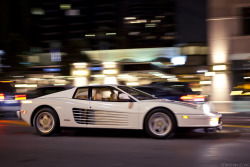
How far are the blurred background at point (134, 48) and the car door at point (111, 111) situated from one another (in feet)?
17.2

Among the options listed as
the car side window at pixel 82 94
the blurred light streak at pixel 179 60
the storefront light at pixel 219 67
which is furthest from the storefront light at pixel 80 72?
the car side window at pixel 82 94

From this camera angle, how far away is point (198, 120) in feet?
22.8

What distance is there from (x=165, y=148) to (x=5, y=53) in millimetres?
30502

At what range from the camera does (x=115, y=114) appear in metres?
7.39

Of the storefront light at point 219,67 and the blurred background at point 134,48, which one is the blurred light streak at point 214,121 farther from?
the storefront light at point 219,67

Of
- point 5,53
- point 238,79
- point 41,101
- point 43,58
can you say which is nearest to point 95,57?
point 43,58

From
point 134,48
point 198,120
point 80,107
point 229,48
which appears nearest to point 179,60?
point 134,48

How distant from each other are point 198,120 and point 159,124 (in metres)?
0.85

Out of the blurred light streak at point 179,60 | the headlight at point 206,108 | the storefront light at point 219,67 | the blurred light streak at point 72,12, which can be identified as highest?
the blurred light streak at point 72,12

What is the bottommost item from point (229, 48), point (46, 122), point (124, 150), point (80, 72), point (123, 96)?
point (124, 150)

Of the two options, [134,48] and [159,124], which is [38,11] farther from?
[159,124]

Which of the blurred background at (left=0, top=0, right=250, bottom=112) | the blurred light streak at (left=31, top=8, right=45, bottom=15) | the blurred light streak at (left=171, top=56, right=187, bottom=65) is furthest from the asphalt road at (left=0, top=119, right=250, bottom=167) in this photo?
the blurred light streak at (left=31, top=8, right=45, bottom=15)

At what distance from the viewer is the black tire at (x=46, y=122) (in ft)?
25.7

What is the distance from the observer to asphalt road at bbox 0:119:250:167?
200 inches
